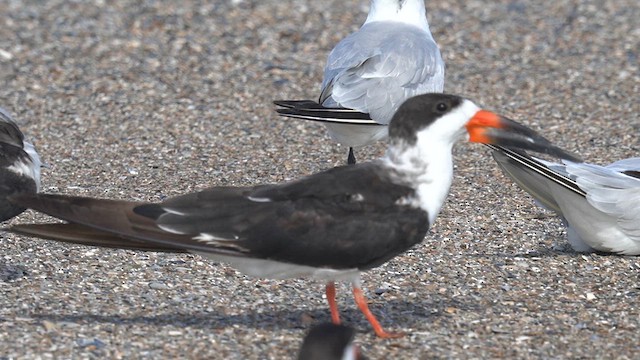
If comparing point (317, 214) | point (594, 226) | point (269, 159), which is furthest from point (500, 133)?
point (269, 159)

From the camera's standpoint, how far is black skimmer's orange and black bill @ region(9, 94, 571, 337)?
452cm

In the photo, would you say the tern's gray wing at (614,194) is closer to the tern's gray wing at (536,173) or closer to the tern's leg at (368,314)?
the tern's gray wing at (536,173)

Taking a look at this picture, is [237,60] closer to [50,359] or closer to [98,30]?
[98,30]

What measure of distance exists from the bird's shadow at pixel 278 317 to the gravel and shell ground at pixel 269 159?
0.01 meters

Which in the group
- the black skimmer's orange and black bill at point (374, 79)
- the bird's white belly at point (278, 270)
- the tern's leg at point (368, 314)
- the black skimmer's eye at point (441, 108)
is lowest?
the tern's leg at point (368, 314)

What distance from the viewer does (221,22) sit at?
10633 mm

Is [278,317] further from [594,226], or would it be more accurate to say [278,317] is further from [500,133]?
[594,226]

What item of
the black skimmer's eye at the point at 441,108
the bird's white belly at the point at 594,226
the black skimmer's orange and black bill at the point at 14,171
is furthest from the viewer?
the bird's white belly at the point at 594,226

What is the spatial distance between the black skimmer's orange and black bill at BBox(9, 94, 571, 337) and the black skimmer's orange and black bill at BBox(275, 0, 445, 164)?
66.2 inches

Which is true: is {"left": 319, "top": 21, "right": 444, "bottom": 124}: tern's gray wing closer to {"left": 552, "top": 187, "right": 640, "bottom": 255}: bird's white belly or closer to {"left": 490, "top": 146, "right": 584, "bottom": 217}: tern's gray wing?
{"left": 490, "top": 146, "right": 584, "bottom": 217}: tern's gray wing

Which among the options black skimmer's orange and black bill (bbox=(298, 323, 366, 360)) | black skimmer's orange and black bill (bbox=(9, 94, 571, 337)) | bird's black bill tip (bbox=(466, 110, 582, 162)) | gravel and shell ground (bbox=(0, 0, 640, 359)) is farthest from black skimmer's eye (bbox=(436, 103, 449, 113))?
black skimmer's orange and black bill (bbox=(298, 323, 366, 360))

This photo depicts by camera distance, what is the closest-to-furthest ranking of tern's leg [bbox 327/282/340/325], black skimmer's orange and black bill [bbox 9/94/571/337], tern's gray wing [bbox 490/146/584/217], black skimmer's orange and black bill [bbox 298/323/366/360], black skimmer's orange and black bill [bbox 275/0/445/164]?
black skimmer's orange and black bill [bbox 298/323/366/360] → black skimmer's orange and black bill [bbox 9/94/571/337] → tern's leg [bbox 327/282/340/325] → tern's gray wing [bbox 490/146/584/217] → black skimmer's orange and black bill [bbox 275/0/445/164]

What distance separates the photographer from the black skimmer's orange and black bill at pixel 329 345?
3.99 metres

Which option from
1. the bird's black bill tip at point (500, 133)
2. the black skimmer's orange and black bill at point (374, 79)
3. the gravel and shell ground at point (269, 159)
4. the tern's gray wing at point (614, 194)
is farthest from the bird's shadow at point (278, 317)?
the black skimmer's orange and black bill at point (374, 79)
